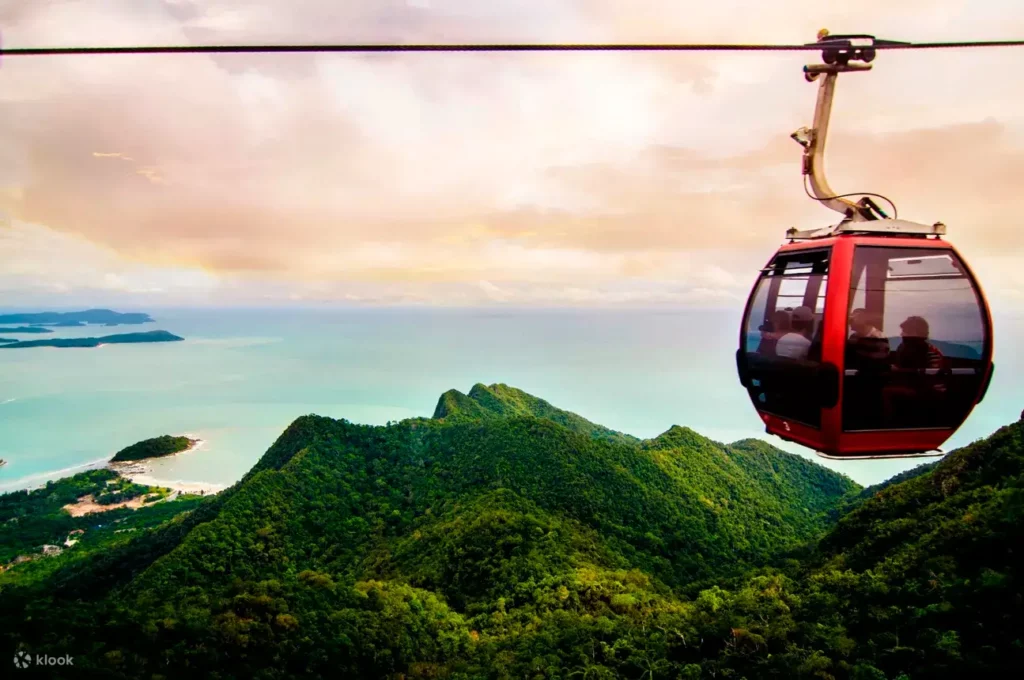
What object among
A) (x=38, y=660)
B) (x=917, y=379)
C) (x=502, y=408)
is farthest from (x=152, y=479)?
(x=917, y=379)

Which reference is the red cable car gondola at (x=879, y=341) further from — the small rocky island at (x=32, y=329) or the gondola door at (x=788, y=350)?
the small rocky island at (x=32, y=329)

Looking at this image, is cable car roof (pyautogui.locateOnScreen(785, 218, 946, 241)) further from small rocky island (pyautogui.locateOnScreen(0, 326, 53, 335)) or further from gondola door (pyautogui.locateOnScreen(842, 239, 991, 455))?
small rocky island (pyautogui.locateOnScreen(0, 326, 53, 335))

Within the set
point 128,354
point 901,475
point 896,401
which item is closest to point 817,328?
point 896,401

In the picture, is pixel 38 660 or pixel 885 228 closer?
pixel 885 228

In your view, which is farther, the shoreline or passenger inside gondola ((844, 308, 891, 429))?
the shoreline

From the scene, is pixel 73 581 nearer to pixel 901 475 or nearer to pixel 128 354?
pixel 901 475

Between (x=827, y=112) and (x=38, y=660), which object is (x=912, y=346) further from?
(x=38, y=660)

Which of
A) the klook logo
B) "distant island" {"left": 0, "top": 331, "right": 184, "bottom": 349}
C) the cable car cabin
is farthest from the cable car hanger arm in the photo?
"distant island" {"left": 0, "top": 331, "right": 184, "bottom": 349}

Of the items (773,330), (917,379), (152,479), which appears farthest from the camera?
(152,479)
